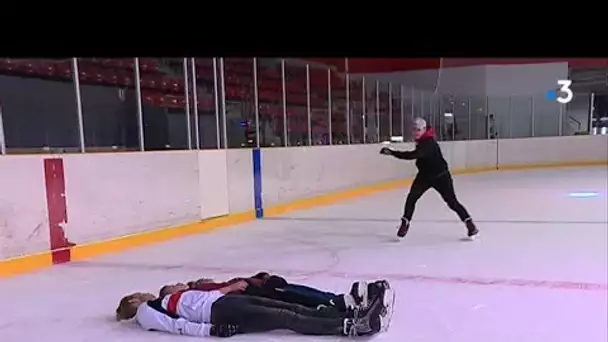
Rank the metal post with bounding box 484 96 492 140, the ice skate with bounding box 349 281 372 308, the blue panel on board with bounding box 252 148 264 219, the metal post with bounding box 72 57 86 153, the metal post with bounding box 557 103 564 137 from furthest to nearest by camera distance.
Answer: the metal post with bounding box 557 103 564 137, the metal post with bounding box 484 96 492 140, the blue panel on board with bounding box 252 148 264 219, the metal post with bounding box 72 57 86 153, the ice skate with bounding box 349 281 372 308

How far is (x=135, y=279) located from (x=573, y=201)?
17.9 feet

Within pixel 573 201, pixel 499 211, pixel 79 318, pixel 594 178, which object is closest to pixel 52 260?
pixel 79 318

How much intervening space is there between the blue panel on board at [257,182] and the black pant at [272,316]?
12.4 ft

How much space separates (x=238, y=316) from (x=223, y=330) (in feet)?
0.32

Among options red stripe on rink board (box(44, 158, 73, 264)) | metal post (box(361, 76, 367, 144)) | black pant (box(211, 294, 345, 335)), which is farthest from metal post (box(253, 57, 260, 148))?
black pant (box(211, 294, 345, 335))

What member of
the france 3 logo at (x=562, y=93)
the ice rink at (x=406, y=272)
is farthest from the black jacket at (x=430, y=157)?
the france 3 logo at (x=562, y=93)

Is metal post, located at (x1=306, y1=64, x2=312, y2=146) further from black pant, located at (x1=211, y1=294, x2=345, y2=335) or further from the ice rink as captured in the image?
black pant, located at (x1=211, y1=294, x2=345, y2=335)

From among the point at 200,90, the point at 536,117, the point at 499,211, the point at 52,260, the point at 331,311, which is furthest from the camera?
the point at 536,117

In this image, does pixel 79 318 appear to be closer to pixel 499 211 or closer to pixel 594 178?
pixel 499 211

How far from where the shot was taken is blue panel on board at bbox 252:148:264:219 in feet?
19.6

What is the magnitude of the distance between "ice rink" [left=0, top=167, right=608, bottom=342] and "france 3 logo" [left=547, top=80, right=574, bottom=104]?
25.1 ft

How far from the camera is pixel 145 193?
462 cm

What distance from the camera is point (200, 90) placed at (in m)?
5.59

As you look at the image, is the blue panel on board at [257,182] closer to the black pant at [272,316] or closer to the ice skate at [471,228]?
the ice skate at [471,228]
